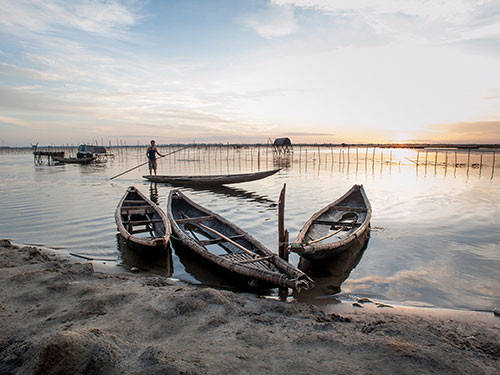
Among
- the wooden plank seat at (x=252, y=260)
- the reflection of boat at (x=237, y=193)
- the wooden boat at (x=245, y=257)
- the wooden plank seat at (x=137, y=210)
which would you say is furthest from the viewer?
the reflection of boat at (x=237, y=193)

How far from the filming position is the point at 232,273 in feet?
15.1

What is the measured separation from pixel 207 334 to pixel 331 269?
314 centimetres

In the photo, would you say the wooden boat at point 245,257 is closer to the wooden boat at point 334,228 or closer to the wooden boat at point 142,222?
the wooden boat at point 142,222

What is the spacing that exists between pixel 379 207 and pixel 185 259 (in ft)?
24.1

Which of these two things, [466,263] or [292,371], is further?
[466,263]

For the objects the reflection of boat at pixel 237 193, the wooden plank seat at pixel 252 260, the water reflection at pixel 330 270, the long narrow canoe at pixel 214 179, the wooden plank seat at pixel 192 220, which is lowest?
the water reflection at pixel 330 270

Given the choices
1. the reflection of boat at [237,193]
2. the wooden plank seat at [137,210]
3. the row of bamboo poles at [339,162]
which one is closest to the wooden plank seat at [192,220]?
the wooden plank seat at [137,210]

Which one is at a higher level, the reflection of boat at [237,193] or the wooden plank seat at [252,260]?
the wooden plank seat at [252,260]

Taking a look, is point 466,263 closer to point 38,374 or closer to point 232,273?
point 232,273

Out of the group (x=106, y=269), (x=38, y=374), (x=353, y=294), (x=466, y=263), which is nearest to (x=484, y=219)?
(x=466, y=263)

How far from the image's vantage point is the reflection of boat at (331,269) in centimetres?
476

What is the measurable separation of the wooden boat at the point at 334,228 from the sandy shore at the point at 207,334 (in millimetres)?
1016

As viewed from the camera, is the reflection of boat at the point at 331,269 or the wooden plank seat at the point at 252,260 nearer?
the wooden plank seat at the point at 252,260

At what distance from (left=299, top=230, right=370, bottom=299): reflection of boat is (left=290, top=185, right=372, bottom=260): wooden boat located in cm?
31
